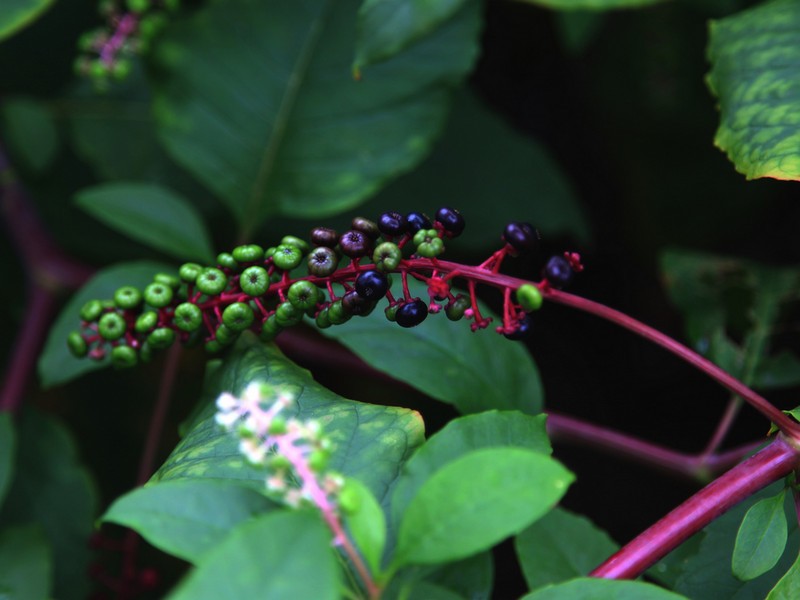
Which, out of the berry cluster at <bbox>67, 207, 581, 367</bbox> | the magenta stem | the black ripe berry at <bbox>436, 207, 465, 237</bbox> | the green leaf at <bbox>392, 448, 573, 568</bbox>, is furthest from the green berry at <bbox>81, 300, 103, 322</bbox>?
the magenta stem

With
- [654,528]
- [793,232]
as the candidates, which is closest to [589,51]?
[793,232]

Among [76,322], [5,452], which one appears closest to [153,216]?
[76,322]

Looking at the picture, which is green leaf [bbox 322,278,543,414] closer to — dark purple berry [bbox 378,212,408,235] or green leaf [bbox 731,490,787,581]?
dark purple berry [bbox 378,212,408,235]

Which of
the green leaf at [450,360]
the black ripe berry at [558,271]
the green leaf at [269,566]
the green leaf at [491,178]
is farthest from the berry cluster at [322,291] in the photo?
the green leaf at [491,178]

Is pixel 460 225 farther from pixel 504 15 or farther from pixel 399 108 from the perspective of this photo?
pixel 504 15

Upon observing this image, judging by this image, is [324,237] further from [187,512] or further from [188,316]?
[187,512]

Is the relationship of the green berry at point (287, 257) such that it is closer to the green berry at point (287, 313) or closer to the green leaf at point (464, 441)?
the green berry at point (287, 313)
